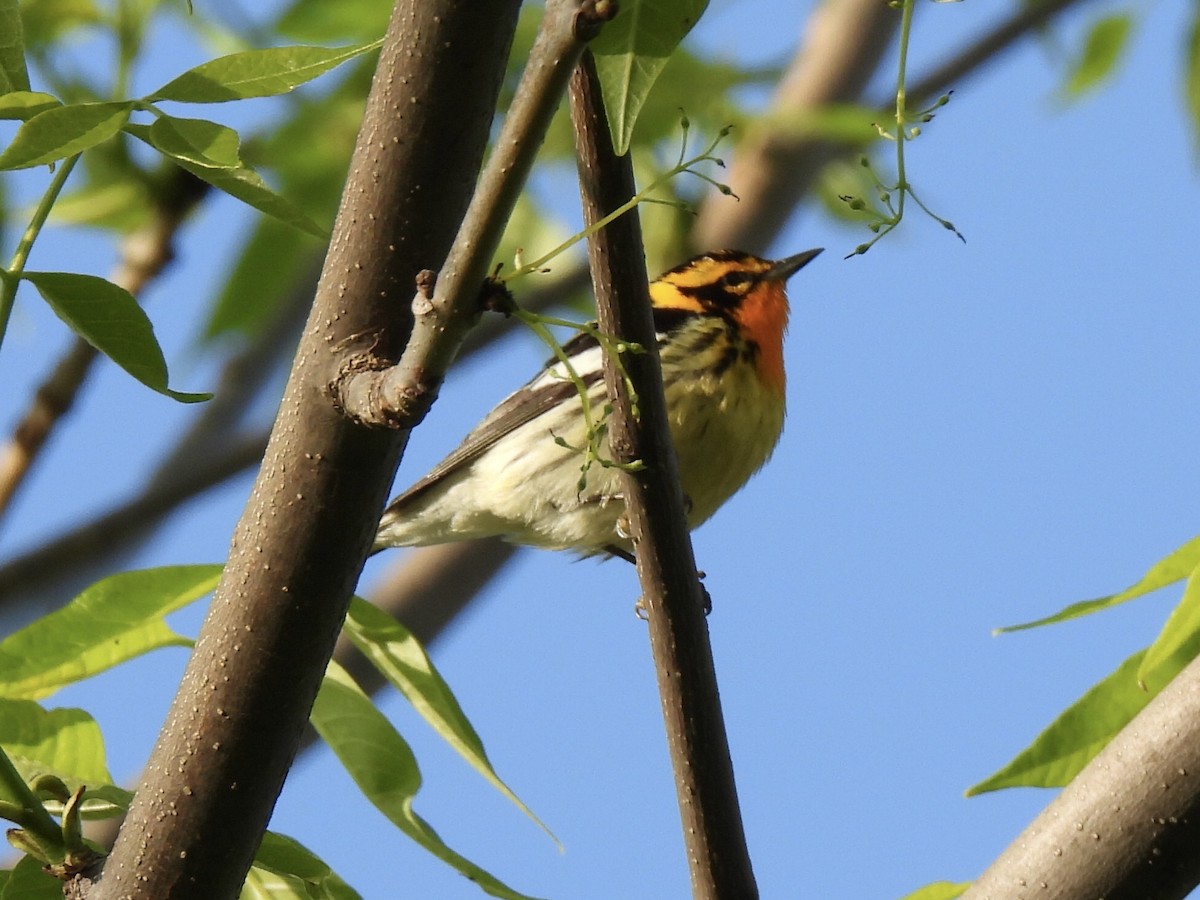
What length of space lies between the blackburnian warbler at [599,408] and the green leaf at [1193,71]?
1.58m

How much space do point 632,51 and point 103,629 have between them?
1229mm

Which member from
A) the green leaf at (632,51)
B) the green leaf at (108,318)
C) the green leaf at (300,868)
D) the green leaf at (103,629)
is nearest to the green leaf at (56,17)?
the green leaf at (103,629)

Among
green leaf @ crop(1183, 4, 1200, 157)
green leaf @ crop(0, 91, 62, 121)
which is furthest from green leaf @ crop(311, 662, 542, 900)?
green leaf @ crop(1183, 4, 1200, 157)

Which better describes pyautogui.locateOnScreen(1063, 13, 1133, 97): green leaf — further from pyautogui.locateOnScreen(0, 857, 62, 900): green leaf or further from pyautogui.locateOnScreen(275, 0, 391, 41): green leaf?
pyautogui.locateOnScreen(0, 857, 62, 900): green leaf

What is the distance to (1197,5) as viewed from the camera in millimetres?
3336

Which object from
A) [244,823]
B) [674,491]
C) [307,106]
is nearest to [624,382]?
[674,491]

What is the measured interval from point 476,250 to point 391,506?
12.0 ft

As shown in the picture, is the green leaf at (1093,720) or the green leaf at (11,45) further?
the green leaf at (1093,720)

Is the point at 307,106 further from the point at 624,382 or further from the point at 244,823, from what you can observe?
the point at 244,823

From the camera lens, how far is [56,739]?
2.03 m

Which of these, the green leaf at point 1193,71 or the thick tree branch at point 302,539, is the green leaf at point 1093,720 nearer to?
the thick tree branch at point 302,539

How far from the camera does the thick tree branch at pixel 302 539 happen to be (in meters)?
1.74

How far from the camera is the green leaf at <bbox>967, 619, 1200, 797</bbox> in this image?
6.66 feet

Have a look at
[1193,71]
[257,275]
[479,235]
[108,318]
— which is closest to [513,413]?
[257,275]
